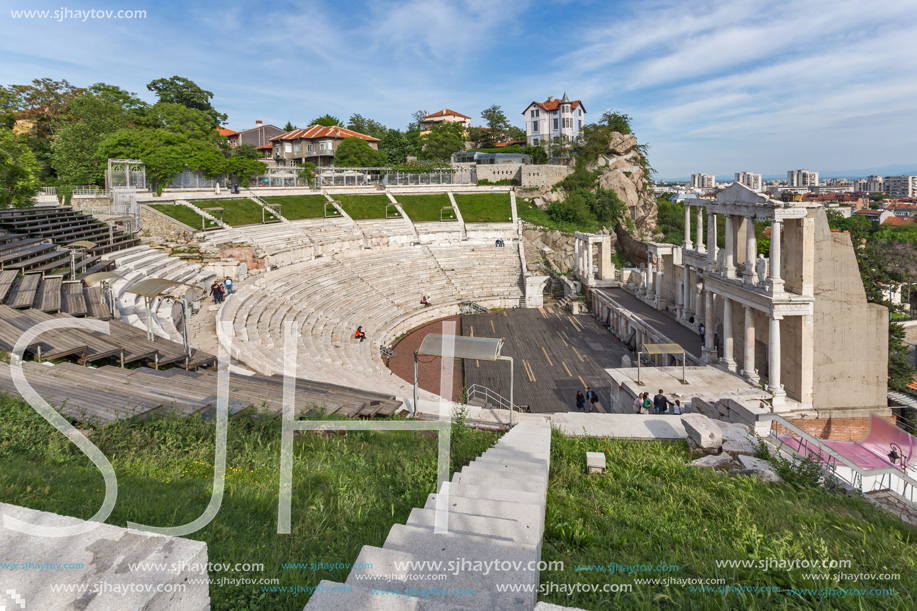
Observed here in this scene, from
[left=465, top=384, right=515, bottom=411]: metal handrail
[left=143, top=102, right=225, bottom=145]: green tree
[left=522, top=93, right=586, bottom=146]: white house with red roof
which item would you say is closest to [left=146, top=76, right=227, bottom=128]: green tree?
[left=143, top=102, right=225, bottom=145]: green tree

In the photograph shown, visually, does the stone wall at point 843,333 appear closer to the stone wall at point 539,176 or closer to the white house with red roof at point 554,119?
the stone wall at point 539,176

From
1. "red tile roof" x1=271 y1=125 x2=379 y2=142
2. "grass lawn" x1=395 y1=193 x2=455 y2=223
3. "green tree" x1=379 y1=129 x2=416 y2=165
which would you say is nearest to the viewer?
"grass lawn" x1=395 y1=193 x2=455 y2=223

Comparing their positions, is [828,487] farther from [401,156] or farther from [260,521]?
[401,156]

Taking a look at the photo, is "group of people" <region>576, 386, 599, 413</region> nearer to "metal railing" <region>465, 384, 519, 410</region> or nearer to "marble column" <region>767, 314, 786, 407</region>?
"metal railing" <region>465, 384, 519, 410</region>

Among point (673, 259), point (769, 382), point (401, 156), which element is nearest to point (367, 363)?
point (769, 382)

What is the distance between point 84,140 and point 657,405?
50296mm

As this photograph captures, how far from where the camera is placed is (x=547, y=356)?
27.9 meters

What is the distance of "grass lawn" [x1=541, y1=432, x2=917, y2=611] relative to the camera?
14.7 ft

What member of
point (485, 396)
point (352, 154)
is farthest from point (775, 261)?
point (352, 154)

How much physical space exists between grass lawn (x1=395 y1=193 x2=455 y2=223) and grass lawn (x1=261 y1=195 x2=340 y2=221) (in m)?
7.41

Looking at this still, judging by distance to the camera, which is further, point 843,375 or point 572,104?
point 572,104

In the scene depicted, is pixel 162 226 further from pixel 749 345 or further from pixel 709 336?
pixel 749 345

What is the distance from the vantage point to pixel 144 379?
36.1 ft

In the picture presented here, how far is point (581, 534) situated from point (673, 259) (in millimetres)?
29342
